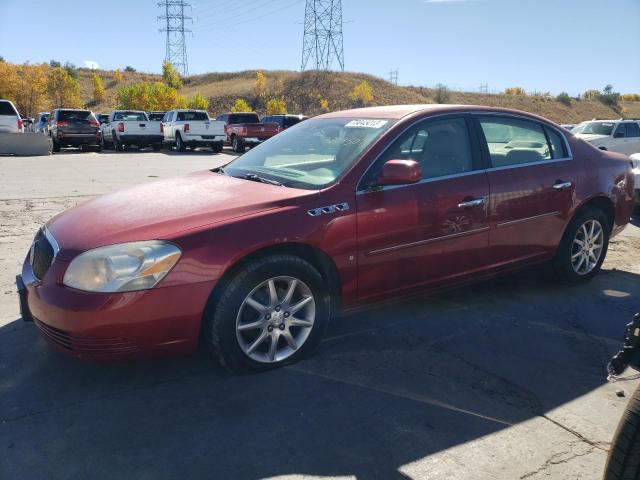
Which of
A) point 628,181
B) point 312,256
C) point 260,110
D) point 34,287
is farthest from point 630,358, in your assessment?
point 260,110

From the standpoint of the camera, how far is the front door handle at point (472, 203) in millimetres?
3934

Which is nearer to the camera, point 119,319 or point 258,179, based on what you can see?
point 119,319

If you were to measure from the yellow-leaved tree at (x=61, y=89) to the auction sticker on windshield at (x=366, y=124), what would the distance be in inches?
2413

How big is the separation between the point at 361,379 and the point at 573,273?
106 inches

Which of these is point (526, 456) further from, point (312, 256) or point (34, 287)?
point (34, 287)

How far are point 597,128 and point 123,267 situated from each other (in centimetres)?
1768

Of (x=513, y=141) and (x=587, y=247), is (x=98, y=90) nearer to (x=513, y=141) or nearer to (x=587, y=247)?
(x=513, y=141)

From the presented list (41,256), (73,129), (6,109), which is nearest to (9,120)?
(6,109)

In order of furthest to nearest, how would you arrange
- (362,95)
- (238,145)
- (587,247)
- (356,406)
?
(362,95)
(238,145)
(587,247)
(356,406)

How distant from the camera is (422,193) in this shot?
3.76 meters

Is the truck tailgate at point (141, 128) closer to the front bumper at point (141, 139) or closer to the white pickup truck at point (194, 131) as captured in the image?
the front bumper at point (141, 139)

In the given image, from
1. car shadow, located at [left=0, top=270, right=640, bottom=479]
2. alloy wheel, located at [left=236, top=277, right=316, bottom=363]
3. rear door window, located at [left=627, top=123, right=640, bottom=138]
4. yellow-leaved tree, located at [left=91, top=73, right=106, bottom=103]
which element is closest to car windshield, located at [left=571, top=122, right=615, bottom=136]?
rear door window, located at [left=627, top=123, right=640, bottom=138]

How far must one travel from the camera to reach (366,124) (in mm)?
3992

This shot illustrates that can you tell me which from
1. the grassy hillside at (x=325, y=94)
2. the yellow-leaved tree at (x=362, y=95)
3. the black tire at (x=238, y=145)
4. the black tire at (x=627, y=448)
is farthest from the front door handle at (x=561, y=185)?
the yellow-leaved tree at (x=362, y=95)
